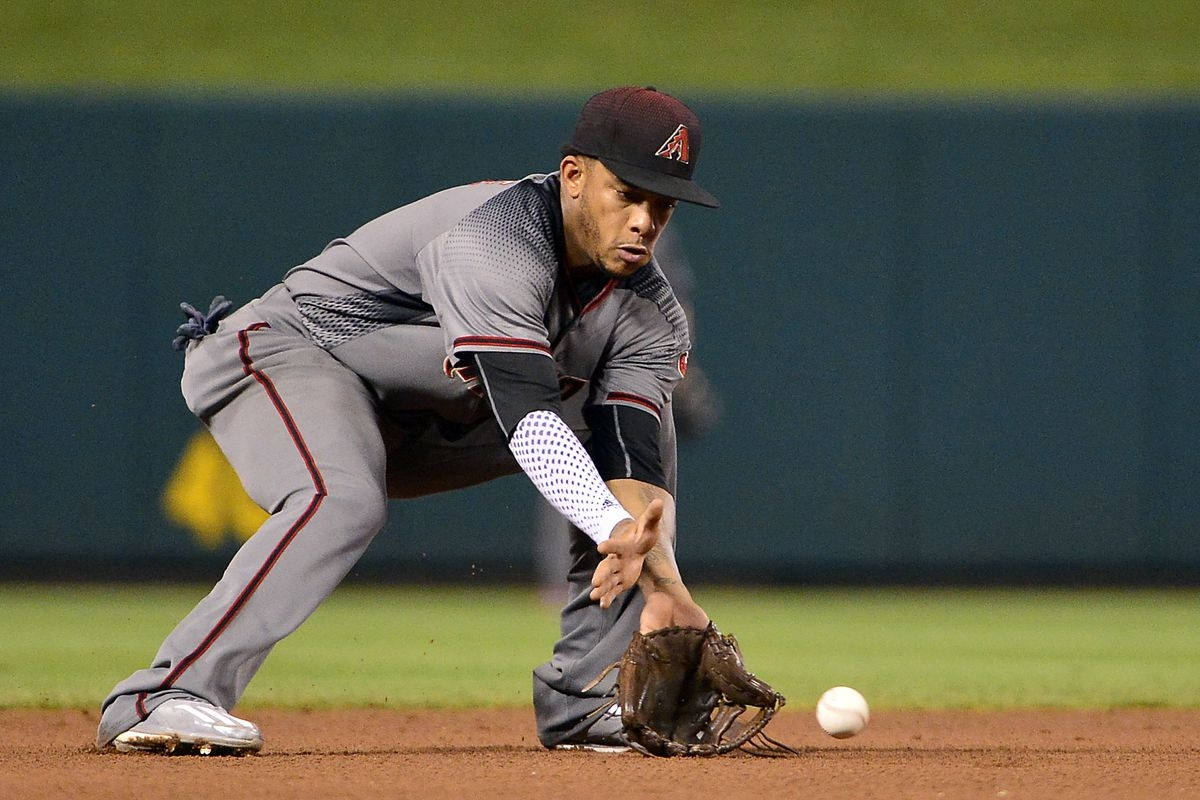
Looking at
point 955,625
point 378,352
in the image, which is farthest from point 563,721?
point 955,625

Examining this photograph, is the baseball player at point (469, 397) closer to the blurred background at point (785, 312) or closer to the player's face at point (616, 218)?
the player's face at point (616, 218)

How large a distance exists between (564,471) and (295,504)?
544mm

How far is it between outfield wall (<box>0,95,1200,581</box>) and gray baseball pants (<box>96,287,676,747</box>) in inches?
210

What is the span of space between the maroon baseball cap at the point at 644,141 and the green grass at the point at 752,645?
7.06 feet

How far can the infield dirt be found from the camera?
291 centimetres

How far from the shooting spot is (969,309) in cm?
920

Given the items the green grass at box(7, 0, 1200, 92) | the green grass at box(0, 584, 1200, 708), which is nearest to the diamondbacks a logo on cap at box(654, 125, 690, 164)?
Result: the green grass at box(0, 584, 1200, 708)

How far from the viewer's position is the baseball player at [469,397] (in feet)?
10.4

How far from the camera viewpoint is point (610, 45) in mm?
11945

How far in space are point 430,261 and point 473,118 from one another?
6054 mm

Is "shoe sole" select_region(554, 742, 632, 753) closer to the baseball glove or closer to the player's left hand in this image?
the baseball glove

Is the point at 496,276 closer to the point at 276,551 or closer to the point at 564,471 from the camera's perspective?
the point at 564,471

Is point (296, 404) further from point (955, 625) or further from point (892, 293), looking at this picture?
point (892, 293)

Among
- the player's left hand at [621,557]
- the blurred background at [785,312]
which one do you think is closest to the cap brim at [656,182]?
the player's left hand at [621,557]
